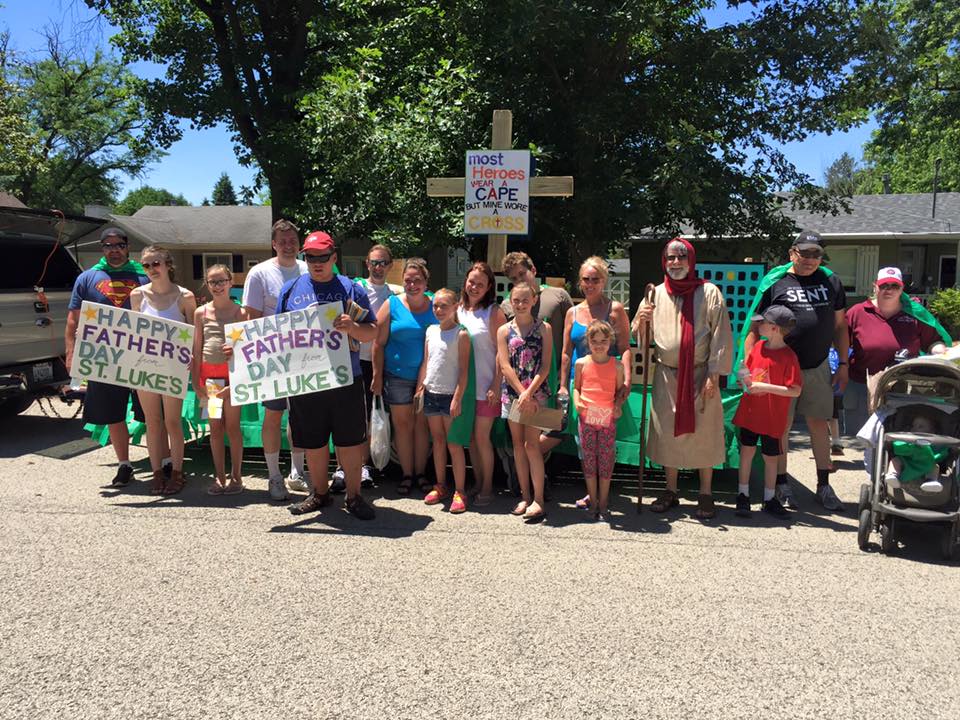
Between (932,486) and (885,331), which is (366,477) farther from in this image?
(885,331)

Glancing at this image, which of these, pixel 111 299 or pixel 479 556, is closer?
pixel 479 556

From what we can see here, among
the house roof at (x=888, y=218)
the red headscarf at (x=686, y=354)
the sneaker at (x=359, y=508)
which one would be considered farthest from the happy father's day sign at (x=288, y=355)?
the house roof at (x=888, y=218)

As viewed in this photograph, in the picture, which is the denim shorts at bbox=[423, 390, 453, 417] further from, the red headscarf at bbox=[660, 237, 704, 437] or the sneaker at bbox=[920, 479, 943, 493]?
the sneaker at bbox=[920, 479, 943, 493]

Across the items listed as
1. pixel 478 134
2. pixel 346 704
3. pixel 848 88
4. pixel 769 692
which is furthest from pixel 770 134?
pixel 346 704

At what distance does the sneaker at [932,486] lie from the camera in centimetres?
441

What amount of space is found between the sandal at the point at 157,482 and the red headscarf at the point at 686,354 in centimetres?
400

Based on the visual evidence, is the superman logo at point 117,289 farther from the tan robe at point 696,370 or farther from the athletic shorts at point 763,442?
the athletic shorts at point 763,442

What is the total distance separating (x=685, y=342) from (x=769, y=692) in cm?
266

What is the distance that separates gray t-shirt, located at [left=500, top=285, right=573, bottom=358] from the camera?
18.3ft

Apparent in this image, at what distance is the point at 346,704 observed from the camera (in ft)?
9.56

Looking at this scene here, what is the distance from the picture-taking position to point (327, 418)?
5129 mm

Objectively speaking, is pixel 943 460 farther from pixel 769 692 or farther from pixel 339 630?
pixel 339 630

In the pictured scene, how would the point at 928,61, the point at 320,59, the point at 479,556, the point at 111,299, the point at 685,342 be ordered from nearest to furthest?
the point at 479,556 < the point at 685,342 < the point at 111,299 < the point at 320,59 < the point at 928,61

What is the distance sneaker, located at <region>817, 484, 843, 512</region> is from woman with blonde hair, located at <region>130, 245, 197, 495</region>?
16.5 ft
